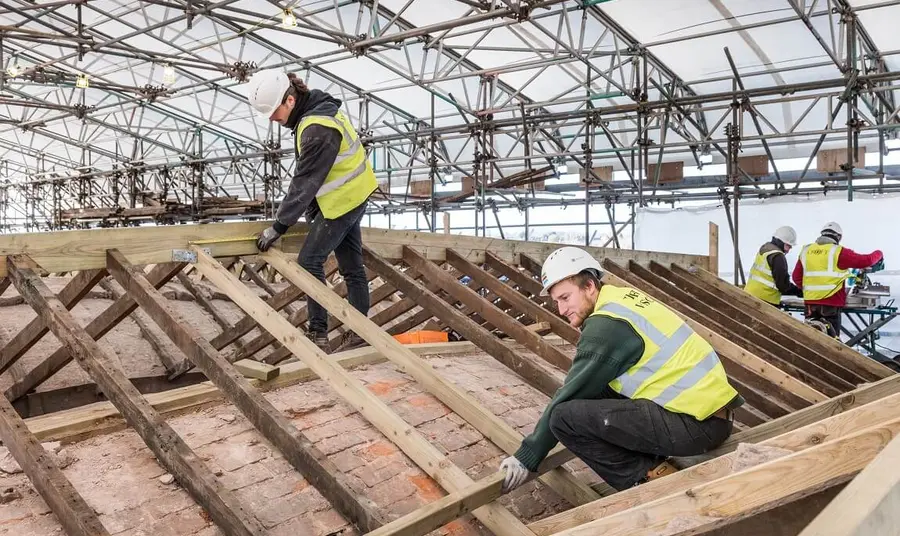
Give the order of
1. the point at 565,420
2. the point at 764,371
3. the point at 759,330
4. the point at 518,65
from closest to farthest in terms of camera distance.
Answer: the point at 565,420
the point at 764,371
the point at 759,330
the point at 518,65

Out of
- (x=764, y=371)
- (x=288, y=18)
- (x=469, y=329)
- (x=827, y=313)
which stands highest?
(x=288, y=18)

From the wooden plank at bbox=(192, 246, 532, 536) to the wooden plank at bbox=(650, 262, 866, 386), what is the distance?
426 cm

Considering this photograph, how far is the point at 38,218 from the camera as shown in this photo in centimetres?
2930

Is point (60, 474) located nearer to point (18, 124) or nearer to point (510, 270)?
point (510, 270)

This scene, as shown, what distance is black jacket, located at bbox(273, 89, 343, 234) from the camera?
3936mm

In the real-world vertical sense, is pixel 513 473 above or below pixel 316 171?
below

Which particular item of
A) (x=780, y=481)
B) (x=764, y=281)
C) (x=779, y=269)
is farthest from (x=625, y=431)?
(x=764, y=281)

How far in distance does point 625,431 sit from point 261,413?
5.12 feet

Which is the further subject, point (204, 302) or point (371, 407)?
point (204, 302)

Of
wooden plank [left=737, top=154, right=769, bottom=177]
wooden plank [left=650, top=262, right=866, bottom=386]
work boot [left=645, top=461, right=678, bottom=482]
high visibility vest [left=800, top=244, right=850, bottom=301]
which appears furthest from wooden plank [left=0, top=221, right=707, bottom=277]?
wooden plank [left=737, top=154, right=769, bottom=177]

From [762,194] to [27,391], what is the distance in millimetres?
12729

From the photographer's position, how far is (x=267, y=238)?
162 inches

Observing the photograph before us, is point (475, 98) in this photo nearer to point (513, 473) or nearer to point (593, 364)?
Answer: point (593, 364)

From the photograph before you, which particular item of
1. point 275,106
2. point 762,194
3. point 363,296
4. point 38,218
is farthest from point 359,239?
point 38,218
